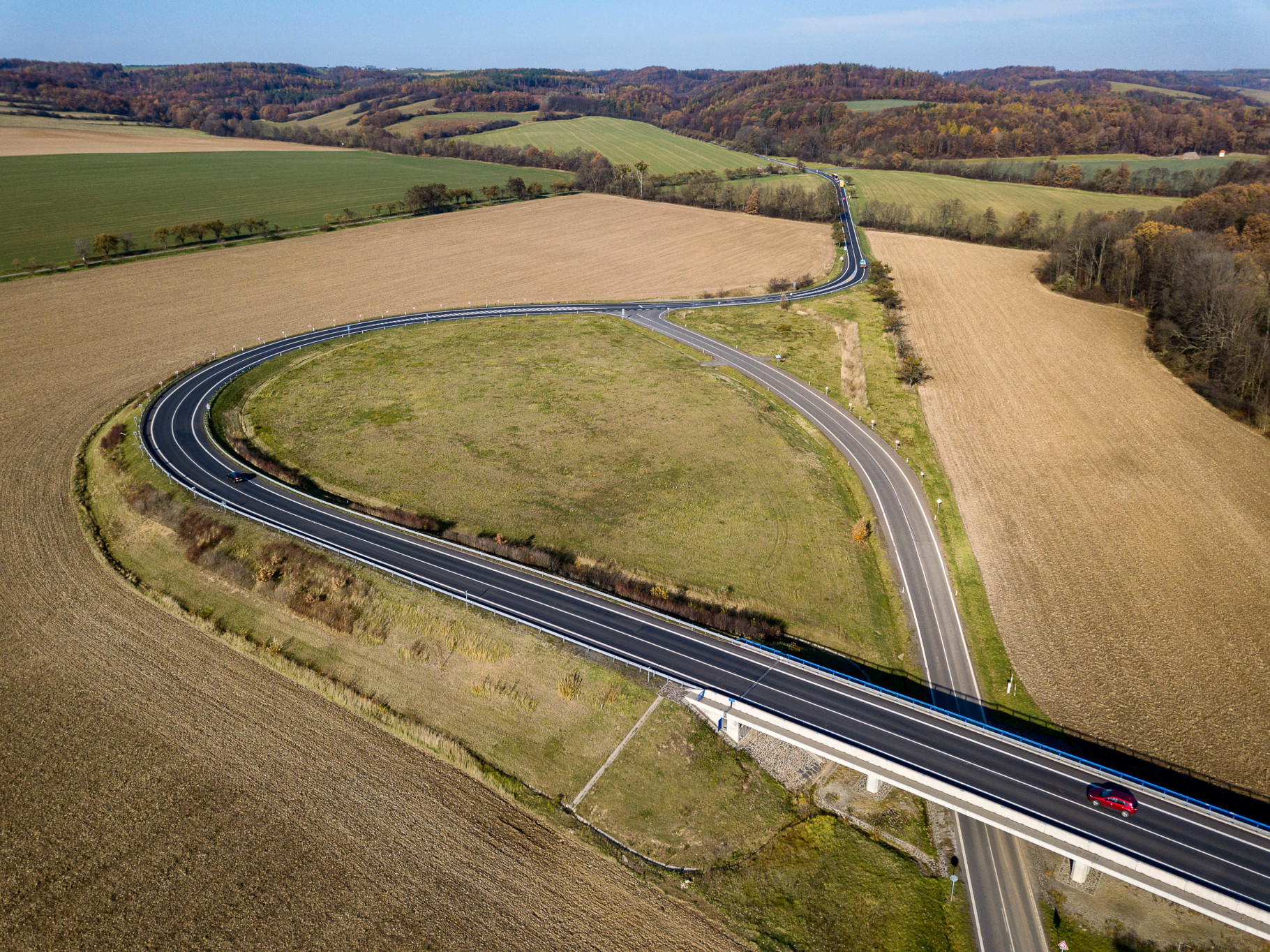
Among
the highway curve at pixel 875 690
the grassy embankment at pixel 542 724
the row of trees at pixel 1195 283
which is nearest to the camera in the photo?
the highway curve at pixel 875 690

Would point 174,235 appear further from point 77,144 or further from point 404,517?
point 404,517

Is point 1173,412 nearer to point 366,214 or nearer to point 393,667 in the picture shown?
point 393,667

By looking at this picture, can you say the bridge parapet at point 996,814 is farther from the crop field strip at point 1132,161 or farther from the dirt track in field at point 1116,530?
the crop field strip at point 1132,161

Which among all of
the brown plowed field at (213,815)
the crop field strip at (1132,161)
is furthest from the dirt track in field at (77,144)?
the crop field strip at (1132,161)

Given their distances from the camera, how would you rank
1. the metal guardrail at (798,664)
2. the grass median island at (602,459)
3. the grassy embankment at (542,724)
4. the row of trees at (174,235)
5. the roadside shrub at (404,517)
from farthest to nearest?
the row of trees at (174,235)
the roadside shrub at (404,517)
the grass median island at (602,459)
the metal guardrail at (798,664)
the grassy embankment at (542,724)

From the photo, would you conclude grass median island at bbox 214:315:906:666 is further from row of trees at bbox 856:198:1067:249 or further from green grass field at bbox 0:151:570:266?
row of trees at bbox 856:198:1067:249

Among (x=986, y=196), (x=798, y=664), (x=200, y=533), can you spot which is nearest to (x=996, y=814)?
(x=798, y=664)
